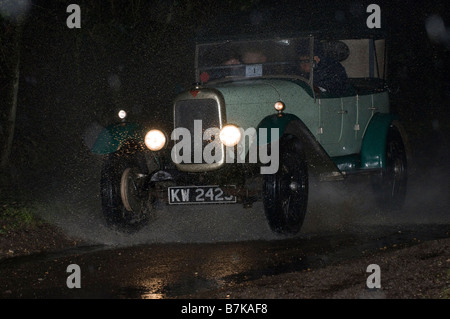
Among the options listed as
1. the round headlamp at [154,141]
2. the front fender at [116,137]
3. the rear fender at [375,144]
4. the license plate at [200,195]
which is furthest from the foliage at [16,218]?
the rear fender at [375,144]

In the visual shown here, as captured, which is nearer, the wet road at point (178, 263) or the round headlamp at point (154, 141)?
the wet road at point (178, 263)

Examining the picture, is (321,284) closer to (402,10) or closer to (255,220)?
(255,220)

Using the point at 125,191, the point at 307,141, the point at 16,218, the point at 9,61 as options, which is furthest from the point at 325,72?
the point at 9,61

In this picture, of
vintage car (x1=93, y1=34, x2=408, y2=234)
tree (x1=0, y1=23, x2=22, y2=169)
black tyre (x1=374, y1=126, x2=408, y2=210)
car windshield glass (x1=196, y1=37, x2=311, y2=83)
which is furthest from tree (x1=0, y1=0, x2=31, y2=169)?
black tyre (x1=374, y1=126, x2=408, y2=210)

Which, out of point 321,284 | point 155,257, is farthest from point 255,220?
point 321,284

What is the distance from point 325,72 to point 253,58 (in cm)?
87

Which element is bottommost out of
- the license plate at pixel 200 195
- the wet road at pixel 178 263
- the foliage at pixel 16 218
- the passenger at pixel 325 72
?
the wet road at pixel 178 263

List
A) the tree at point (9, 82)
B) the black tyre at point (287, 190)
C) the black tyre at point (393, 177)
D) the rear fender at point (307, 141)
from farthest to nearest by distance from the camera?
Result: the tree at point (9, 82) < the black tyre at point (393, 177) < the rear fender at point (307, 141) < the black tyre at point (287, 190)

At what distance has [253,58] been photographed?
8695 millimetres

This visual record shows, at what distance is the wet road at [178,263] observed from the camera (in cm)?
540

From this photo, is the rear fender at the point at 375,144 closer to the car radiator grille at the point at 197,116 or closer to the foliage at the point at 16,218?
the car radiator grille at the point at 197,116

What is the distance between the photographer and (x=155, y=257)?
21.9 feet

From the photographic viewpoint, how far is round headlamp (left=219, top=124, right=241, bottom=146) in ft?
24.9

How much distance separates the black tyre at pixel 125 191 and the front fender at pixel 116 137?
111mm
